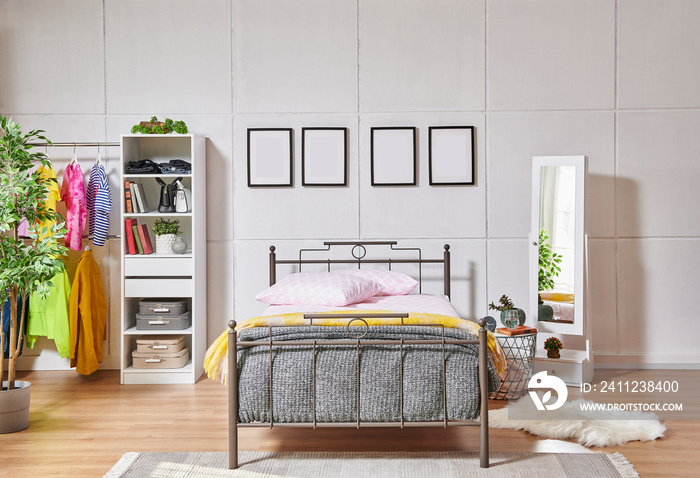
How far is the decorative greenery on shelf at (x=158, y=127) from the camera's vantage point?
4.28m

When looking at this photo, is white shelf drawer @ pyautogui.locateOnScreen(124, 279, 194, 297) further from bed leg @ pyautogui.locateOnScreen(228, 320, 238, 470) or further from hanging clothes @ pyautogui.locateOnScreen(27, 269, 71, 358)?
bed leg @ pyautogui.locateOnScreen(228, 320, 238, 470)

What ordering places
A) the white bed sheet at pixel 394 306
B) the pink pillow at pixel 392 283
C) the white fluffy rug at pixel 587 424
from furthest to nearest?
the pink pillow at pixel 392 283 < the white bed sheet at pixel 394 306 < the white fluffy rug at pixel 587 424

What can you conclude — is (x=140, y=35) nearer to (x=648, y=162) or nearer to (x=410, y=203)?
(x=410, y=203)

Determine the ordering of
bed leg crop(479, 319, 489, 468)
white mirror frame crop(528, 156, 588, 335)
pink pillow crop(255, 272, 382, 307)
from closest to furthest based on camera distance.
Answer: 1. bed leg crop(479, 319, 489, 468)
2. pink pillow crop(255, 272, 382, 307)
3. white mirror frame crop(528, 156, 588, 335)

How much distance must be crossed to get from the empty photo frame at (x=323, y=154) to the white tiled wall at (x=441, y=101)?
0.07 m

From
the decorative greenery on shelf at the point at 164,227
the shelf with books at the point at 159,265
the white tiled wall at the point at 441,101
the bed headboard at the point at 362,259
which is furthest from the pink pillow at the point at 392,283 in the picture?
the decorative greenery on shelf at the point at 164,227

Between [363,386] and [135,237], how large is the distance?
2.34 m

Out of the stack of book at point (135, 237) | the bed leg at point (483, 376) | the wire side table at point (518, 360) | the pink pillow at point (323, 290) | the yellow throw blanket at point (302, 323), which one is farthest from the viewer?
the stack of book at point (135, 237)

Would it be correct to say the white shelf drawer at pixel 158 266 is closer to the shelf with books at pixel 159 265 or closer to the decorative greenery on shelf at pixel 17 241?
the shelf with books at pixel 159 265

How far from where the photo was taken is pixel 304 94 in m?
4.62

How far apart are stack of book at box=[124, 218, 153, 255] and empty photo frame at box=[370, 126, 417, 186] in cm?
166

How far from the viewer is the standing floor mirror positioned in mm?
4223

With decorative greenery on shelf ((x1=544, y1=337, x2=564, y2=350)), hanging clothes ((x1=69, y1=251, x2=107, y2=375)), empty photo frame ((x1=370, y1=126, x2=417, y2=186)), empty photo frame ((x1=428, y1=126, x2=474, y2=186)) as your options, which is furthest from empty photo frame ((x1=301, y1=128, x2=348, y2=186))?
decorative greenery on shelf ((x1=544, y1=337, x2=564, y2=350))

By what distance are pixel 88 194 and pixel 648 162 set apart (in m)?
4.04
